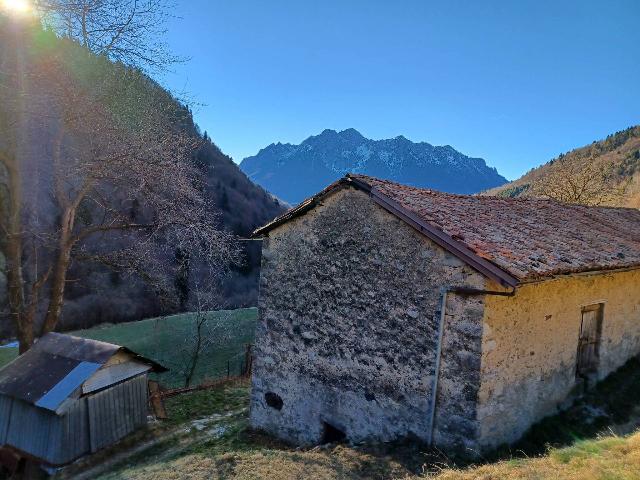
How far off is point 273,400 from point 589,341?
684 centimetres

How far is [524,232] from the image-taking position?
9.38m

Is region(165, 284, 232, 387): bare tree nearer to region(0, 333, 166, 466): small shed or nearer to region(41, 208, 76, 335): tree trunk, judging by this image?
region(41, 208, 76, 335): tree trunk

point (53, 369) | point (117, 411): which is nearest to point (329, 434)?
point (117, 411)

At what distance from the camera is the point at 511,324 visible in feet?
24.9

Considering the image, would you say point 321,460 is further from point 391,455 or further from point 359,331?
point 359,331

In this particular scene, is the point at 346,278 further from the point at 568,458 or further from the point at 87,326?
the point at 87,326

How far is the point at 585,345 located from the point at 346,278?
17.3 ft

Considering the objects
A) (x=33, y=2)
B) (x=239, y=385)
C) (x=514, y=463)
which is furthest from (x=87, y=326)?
(x=514, y=463)

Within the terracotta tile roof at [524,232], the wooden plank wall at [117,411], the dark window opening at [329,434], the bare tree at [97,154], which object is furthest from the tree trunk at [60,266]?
the terracotta tile roof at [524,232]

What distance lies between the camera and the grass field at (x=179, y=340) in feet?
76.5

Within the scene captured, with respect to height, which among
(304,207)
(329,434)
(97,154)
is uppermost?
(97,154)

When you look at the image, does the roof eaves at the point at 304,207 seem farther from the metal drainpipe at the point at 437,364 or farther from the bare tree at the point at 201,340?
the bare tree at the point at 201,340

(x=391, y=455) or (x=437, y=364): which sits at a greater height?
(x=437, y=364)

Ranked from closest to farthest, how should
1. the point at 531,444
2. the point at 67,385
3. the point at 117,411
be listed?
1. the point at 531,444
2. the point at 67,385
3. the point at 117,411
